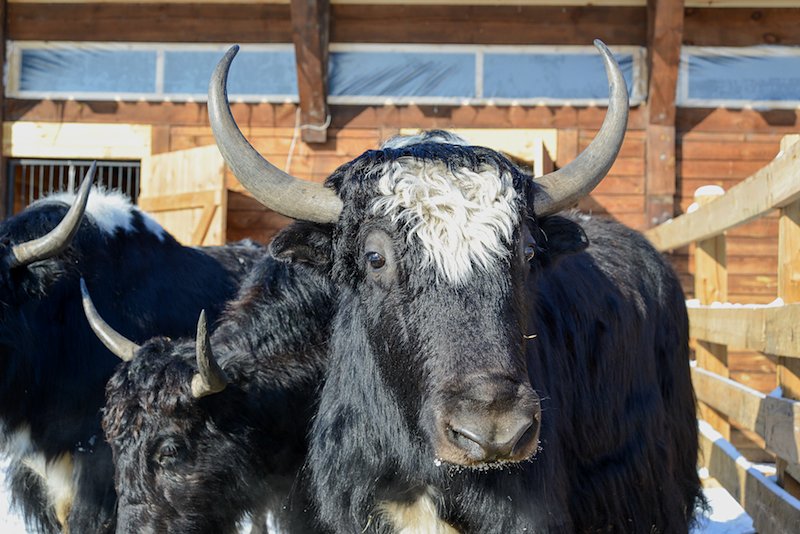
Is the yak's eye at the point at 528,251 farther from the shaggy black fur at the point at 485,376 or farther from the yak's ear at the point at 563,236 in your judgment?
the yak's ear at the point at 563,236

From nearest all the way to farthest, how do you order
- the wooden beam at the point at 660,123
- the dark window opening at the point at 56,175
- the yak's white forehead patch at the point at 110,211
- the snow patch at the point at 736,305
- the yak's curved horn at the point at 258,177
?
the yak's curved horn at the point at 258,177 < the snow patch at the point at 736,305 < the yak's white forehead patch at the point at 110,211 < the wooden beam at the point at 660,123 < the dark window opening at the point at 56,175

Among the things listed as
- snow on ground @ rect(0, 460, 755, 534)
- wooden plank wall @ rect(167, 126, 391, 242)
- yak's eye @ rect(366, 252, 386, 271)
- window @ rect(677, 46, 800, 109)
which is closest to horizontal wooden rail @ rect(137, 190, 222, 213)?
wooden plank wall @ rect(167, 126, 391, 242)

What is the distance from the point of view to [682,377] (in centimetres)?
380

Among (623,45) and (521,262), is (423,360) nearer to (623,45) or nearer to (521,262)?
(521,262)

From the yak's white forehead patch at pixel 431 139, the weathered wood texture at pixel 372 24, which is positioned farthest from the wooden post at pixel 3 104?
the yak's white forehead patch at pixel 431 139


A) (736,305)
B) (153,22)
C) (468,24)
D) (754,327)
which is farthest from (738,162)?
(153,22)

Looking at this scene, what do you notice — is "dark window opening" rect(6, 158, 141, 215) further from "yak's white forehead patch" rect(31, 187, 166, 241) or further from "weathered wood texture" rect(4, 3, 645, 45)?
"yak's white forehead patch" rect(31, 187, 166, 241)

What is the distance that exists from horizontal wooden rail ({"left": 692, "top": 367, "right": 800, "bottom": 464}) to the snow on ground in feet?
1.74

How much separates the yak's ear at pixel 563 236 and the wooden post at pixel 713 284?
3.44 metres

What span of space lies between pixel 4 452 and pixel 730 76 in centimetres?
733

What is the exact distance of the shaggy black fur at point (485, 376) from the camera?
227 cm

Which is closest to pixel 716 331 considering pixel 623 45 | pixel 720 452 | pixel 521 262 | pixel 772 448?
pixel 720 452

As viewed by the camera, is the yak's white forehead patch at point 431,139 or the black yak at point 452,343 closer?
the black yak at point 452,343

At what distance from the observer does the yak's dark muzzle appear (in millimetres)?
1999
